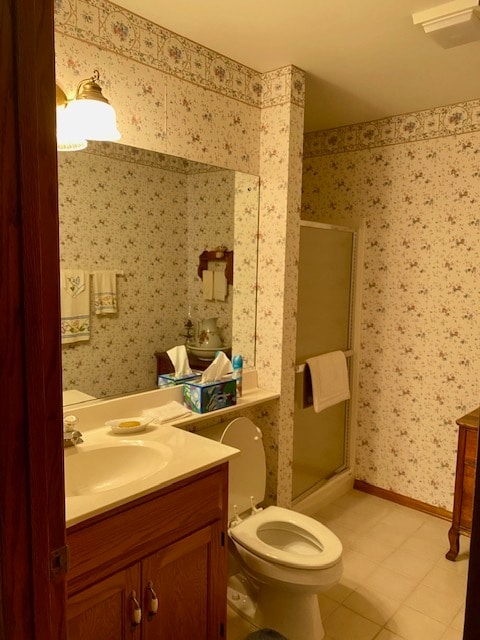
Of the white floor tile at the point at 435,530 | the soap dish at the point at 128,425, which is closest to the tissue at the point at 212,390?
→ the soap dish at the point at 128,425

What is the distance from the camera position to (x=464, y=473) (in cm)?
237

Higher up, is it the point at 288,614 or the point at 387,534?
the point at 288,614

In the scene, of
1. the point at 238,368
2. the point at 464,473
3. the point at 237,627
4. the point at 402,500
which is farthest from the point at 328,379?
the point at 237,627

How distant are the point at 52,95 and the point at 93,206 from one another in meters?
1.15

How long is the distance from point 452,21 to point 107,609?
2238mm

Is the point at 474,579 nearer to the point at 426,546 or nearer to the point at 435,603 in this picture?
the point at 435,603

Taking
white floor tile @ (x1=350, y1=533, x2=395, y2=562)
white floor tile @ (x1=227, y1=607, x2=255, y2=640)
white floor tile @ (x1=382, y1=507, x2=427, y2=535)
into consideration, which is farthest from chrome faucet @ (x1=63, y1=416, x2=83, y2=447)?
white floor tile @ (x1=382, y1=507, x2=427, y2=535)

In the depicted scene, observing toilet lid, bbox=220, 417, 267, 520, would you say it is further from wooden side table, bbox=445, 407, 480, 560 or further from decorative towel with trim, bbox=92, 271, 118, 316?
wooden side table, bbox=445, 407, 480, 560

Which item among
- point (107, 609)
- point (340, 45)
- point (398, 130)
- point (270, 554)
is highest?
point (340, 45)

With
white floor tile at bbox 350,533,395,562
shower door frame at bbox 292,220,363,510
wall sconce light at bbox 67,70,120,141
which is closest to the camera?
wall sconce light at bbox 67,70,120,141

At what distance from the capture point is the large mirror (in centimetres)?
179

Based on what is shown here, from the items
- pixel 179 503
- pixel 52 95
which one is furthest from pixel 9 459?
pixel 179 503

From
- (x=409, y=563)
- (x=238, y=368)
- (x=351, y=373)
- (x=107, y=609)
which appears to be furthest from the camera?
(x=351, y=373)

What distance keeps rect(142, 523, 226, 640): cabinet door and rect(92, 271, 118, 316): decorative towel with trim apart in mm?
883
